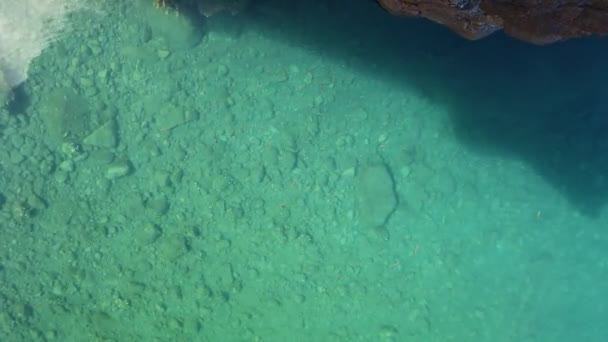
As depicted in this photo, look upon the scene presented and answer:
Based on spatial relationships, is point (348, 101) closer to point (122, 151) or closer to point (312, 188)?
point (312, 188)

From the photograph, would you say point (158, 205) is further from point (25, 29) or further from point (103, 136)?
point (25, 29)

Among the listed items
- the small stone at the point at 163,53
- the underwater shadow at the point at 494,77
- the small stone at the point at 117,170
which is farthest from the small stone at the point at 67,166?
the underwater shadow at the point at 494,77

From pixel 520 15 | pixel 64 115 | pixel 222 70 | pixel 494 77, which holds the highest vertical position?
pixel 520 15

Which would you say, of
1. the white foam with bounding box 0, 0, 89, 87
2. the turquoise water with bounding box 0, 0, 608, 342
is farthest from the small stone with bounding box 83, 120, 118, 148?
the white foam with bounding box 0, 0, 89, 87

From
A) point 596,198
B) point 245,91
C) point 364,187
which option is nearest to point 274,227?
point 364,187

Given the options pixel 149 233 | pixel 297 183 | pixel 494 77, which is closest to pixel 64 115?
pixel 149 233

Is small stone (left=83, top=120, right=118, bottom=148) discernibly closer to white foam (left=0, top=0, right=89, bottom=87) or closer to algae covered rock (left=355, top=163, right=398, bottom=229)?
white foam (left=0, top=0, right=89, bottom=87)
